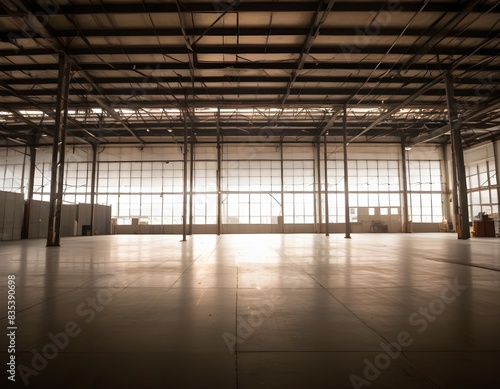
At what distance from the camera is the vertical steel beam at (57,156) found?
1418cm

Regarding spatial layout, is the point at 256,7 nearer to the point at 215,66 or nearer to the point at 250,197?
the point at 215,66

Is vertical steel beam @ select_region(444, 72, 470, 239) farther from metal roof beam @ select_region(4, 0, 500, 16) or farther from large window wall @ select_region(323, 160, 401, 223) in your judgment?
large window wall @ select_region(323, 160, 401, 223)

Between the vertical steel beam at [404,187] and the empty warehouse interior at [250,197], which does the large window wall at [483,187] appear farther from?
the vertical steel beam at [404,187]

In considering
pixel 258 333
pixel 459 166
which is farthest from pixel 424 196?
pixel 258 333

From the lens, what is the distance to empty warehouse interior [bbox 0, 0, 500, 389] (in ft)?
7.57

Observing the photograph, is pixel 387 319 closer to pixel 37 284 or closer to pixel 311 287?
pixel 311 287

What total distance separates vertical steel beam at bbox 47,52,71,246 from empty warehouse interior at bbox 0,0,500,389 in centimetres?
11

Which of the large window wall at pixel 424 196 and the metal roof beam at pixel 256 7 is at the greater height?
the metal roof beam at pixel 256 7

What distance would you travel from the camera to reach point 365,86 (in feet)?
66.5

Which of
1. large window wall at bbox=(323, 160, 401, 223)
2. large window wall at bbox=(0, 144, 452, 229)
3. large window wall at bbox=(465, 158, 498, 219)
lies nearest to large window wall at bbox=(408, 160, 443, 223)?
large window wall at bbox=(0, 144, 452, 229)

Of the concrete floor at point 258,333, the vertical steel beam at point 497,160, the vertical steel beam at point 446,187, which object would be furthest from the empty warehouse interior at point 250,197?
the vertical steel beam at point 497,160

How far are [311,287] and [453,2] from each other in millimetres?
14949

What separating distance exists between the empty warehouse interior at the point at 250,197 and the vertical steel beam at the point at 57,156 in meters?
0.11

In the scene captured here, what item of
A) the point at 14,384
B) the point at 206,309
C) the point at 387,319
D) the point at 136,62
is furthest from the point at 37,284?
the point at 136,62
